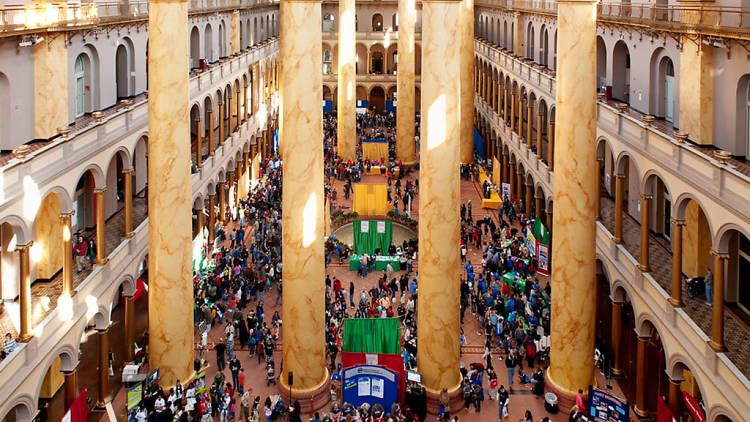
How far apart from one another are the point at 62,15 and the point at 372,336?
531 inches

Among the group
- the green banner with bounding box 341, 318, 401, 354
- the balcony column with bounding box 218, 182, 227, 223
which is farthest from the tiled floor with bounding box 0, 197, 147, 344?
the balcony column with bounding box 218, 182, 227, 223

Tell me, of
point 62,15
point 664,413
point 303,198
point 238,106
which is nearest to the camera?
point 664,413

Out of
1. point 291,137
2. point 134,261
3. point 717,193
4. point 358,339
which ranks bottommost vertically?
point 358,339

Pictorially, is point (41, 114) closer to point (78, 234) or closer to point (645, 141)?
point (78, 234)

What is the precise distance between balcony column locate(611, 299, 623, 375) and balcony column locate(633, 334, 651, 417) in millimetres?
2326

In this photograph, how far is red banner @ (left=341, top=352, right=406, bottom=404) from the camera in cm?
2095

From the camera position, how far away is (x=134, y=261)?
82.3ft

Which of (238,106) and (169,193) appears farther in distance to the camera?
(238,106)

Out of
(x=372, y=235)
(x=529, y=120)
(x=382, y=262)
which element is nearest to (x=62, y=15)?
(x=382, y=262)

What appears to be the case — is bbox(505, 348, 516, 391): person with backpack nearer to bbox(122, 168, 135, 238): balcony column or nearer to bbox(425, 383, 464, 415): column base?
bbox(425, 383, 464, 415): column base

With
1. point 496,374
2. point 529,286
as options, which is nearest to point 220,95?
point 529,286

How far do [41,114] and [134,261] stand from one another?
5424mm

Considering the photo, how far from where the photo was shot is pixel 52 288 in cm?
2166

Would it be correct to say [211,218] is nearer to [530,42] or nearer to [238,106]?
[238,106]
